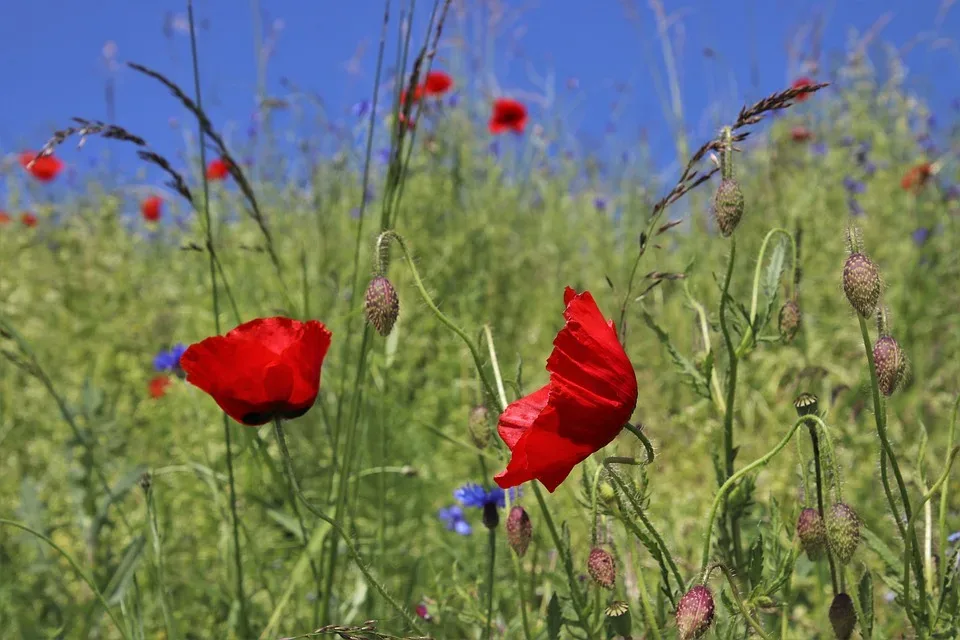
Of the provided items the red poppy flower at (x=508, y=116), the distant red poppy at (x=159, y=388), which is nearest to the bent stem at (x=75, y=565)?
the distant red poppy at (x=159, y=388)

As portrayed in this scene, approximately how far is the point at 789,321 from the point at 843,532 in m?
0.33

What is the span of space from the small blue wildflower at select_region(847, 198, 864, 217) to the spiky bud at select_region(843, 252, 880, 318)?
11.0 ft

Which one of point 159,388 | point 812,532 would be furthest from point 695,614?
point 159,388

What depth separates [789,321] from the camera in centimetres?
124

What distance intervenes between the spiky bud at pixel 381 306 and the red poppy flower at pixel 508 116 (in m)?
3.52

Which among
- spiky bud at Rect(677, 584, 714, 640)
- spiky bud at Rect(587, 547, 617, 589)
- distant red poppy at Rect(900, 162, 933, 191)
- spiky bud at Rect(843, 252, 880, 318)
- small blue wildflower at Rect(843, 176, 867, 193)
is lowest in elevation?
spiky bud at Rect(677, 584, 714, 640)

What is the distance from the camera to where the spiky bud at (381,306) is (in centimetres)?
113

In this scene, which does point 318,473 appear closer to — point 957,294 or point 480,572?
point 480,572

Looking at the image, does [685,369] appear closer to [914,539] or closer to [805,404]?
[805,404]

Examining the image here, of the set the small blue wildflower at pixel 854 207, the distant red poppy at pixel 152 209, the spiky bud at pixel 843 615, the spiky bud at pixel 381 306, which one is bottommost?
the spiky bud at pixel 843 615

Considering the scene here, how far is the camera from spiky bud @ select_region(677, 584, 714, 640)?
33.2 inches

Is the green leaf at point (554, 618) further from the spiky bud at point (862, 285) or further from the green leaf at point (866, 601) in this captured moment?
the spiky bud at point (862, 285)

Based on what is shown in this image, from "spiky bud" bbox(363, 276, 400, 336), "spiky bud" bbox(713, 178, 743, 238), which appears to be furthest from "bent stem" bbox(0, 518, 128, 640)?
A: "spiky bud" bbox(713, 178, 743, 238)

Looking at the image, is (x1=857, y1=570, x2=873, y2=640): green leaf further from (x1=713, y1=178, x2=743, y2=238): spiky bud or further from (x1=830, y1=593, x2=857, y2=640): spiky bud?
(x1=713, y1=178, x2=743, y2=238): spiky bud
